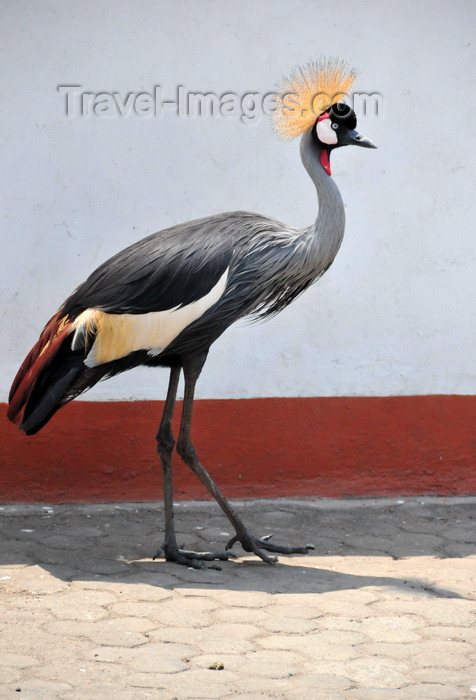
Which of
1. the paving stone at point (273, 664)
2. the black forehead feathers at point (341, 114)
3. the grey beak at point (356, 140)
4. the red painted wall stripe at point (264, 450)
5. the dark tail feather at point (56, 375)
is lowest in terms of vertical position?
the paving stone at point (273, 664)

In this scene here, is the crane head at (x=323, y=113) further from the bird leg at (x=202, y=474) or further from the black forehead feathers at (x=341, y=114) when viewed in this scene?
the bird leg at (x=202, y=474)

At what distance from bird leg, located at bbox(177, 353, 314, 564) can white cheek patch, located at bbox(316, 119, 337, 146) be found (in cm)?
121

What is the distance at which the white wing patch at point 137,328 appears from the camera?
4590 millimetres

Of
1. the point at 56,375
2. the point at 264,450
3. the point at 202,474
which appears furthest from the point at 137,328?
the point at 264,450

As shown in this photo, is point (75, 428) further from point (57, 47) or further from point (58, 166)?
point (57, 47)

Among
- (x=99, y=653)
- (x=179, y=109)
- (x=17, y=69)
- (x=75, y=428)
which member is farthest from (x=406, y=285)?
(x=99, y=653)

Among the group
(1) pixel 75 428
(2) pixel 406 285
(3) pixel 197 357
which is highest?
(2) pixel 406 285

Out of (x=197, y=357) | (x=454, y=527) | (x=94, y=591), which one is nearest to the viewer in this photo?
(x=94, y=591)

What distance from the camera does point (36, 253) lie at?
5633mm

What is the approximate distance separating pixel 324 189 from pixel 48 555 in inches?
86.9

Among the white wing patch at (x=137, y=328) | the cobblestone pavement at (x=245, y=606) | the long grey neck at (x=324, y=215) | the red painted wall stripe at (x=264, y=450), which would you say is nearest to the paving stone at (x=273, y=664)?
the cobblestone pavement at (x=245, y=606)

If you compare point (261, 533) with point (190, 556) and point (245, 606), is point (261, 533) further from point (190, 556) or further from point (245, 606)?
point (245, 606)

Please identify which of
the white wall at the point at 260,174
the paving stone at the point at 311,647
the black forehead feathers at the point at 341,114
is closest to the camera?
the paving stone at the point at 311,647

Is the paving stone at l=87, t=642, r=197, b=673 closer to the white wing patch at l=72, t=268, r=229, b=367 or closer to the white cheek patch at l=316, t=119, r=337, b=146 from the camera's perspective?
the white wing patch at l=72, t=268, r=229, b=367
